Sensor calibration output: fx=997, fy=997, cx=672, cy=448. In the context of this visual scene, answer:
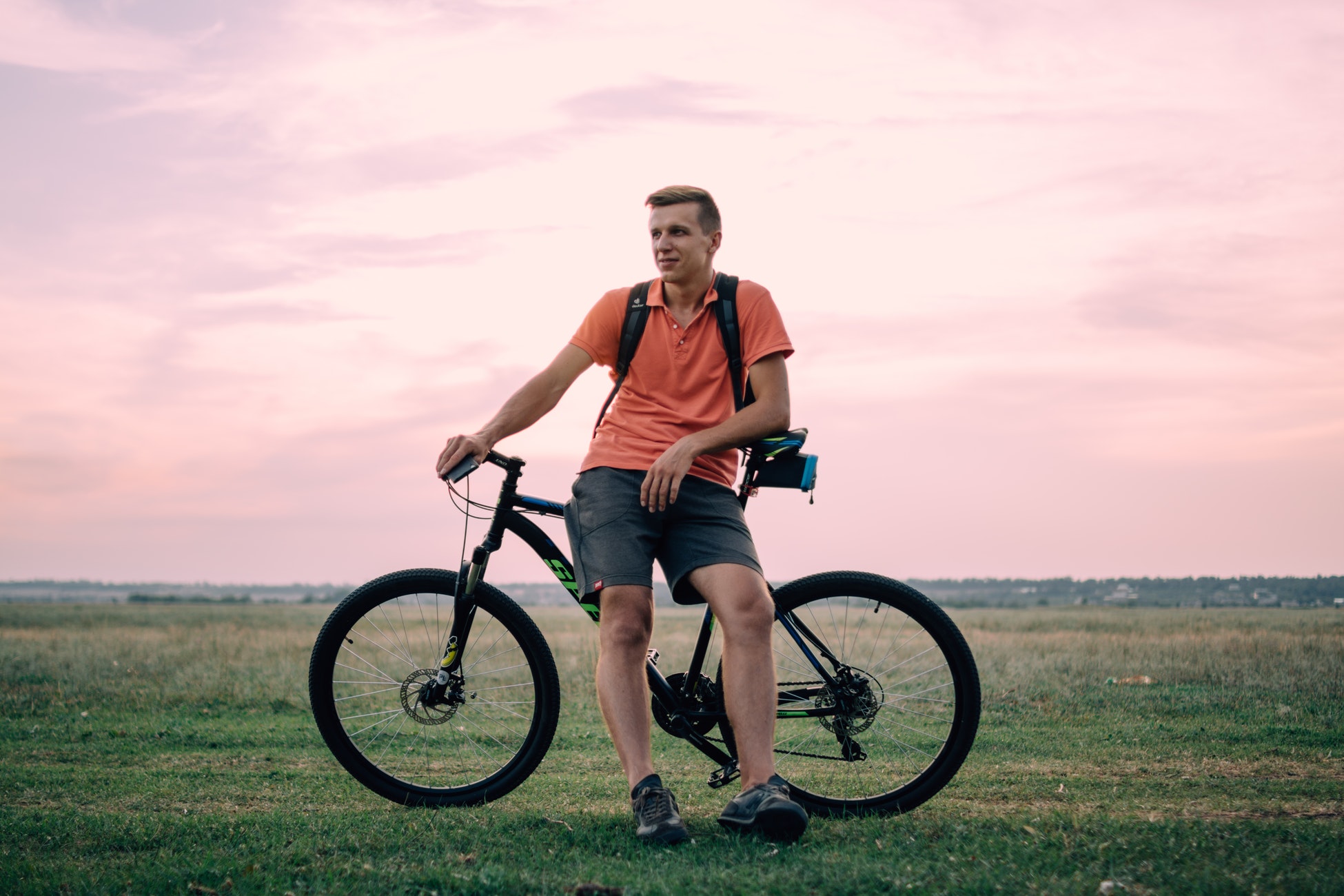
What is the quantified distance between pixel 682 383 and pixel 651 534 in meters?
0.63

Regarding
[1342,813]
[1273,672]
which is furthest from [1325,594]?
[1342,813]

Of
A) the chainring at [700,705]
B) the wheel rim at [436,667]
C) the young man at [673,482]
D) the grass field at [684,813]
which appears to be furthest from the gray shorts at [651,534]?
the grass field at [684,813]

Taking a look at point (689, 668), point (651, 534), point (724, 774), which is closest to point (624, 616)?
point (651, 534)

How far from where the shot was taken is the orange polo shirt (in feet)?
12.9

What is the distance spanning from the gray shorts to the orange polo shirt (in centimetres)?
9

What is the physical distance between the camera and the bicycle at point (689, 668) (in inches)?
158

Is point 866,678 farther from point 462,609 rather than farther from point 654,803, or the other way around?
point 462,609

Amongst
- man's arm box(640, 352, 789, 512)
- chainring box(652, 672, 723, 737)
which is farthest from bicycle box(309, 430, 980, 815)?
man's arm box(640, 352, 789, 512)

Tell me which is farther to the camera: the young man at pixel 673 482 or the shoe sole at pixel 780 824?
the young man at pixel 673 482

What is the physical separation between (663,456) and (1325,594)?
8340cm

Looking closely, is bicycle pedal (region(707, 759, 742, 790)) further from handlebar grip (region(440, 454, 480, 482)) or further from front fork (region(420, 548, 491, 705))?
handlebar grip (region(440, 454, 480, 482))

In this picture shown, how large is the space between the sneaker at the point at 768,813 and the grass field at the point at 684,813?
7 centimetres

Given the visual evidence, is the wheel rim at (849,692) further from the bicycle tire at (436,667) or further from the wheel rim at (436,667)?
the wheel rim at (436,667)

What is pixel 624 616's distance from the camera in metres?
3.76
